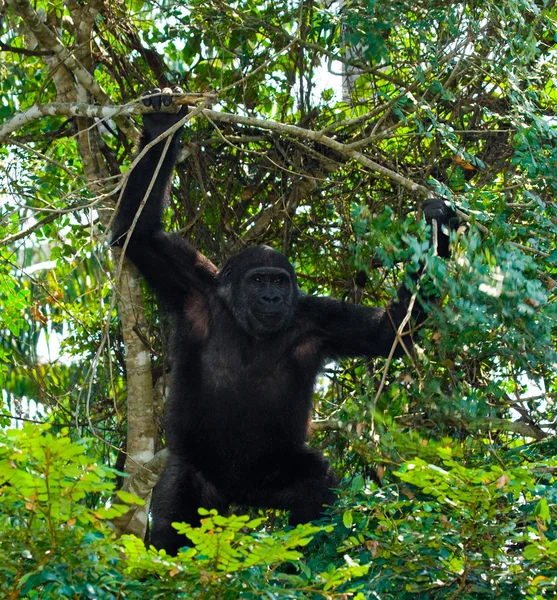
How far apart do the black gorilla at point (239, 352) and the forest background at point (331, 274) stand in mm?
337

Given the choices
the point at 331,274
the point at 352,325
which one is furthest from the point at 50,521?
the point at 331,274

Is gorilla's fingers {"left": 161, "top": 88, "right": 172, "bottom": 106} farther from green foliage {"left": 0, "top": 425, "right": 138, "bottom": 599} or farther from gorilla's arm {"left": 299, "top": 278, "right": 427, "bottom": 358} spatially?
green foliage {"left": 0, "top": 425, "right": 138, "bottom": 599}

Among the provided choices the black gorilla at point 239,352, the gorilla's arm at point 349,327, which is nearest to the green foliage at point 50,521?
the black gorilla at point 239,352

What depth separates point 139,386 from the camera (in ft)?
21.7

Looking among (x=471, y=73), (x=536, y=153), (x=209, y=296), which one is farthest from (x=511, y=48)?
(x=209, y=296)

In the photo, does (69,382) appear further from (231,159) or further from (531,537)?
(531,537)

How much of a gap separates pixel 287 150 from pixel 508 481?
13.7ft

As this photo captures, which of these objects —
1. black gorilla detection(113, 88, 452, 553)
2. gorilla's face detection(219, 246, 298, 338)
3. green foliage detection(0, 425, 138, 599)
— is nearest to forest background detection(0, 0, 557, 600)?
green foliage detection(0, 425, 138, 599)

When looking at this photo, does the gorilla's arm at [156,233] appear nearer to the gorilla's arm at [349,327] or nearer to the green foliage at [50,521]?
the gorilla's arm at [349,327]

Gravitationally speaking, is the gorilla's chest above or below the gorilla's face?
below

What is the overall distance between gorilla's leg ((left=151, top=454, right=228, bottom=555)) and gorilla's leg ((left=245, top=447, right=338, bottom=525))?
328 mm

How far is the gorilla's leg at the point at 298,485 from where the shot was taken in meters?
5.87

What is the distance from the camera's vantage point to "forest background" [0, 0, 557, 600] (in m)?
3.27

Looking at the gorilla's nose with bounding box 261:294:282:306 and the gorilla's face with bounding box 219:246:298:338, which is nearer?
the gorilla's nose with bounding box 261:294:282:306
